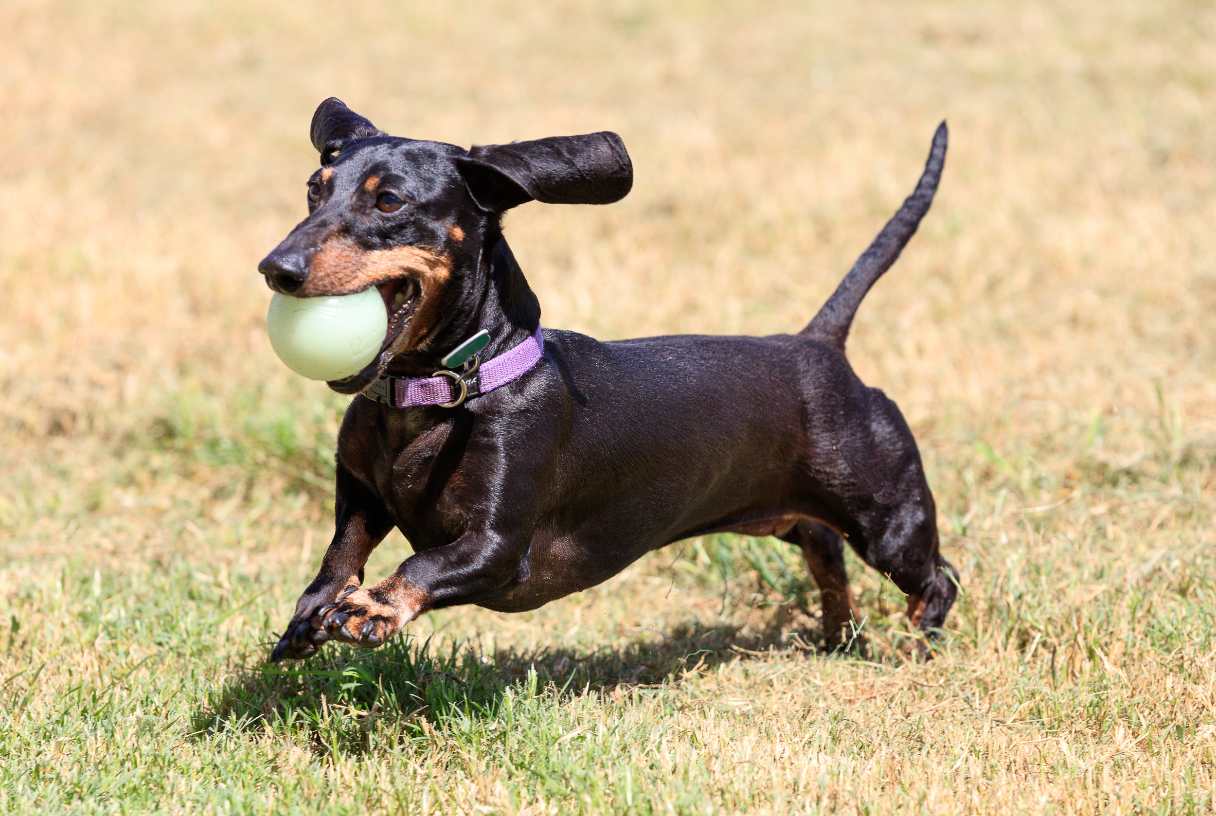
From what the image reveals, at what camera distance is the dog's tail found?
5.12 metres

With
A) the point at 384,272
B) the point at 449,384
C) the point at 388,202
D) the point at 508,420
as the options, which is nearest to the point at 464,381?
the point at 449,384

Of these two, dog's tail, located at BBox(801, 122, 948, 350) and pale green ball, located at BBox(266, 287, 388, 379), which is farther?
dog's tail, located at BBox(801, 122, 948, 350)

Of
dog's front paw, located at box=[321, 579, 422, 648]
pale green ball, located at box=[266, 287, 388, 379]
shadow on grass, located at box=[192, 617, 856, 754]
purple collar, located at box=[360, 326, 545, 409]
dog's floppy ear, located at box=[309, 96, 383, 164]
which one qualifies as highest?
dog's floppy ear, located at box=[309, 96, 383, 164]

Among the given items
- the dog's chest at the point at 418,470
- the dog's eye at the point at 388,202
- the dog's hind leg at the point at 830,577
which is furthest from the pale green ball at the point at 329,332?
the dog's hind leg at the point at 830,577

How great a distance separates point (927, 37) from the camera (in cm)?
1588

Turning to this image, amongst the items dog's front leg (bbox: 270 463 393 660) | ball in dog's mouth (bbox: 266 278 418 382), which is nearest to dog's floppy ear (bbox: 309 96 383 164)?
ball in dog's mouth (bbox: 266 278 418 382)

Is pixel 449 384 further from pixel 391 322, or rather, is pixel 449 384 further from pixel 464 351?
pixel 391 322

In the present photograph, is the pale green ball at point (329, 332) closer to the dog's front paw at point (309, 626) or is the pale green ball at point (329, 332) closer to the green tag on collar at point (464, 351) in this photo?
the green tag on collar at point (464, 351)

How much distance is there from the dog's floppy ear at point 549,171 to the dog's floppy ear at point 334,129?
0.44 meters

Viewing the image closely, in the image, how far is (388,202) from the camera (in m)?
3.64

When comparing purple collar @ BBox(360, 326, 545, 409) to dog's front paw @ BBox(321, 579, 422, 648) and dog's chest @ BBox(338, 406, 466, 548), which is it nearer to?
dog's chest @ BBox(338, 406, 466, 548)

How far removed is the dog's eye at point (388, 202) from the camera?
3633mm

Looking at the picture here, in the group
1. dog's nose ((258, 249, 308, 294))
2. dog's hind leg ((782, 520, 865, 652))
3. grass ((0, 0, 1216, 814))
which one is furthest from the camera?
dog's hind leg ((782, 520, 865, 652))

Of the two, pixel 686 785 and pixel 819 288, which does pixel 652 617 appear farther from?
pixel 819 288
